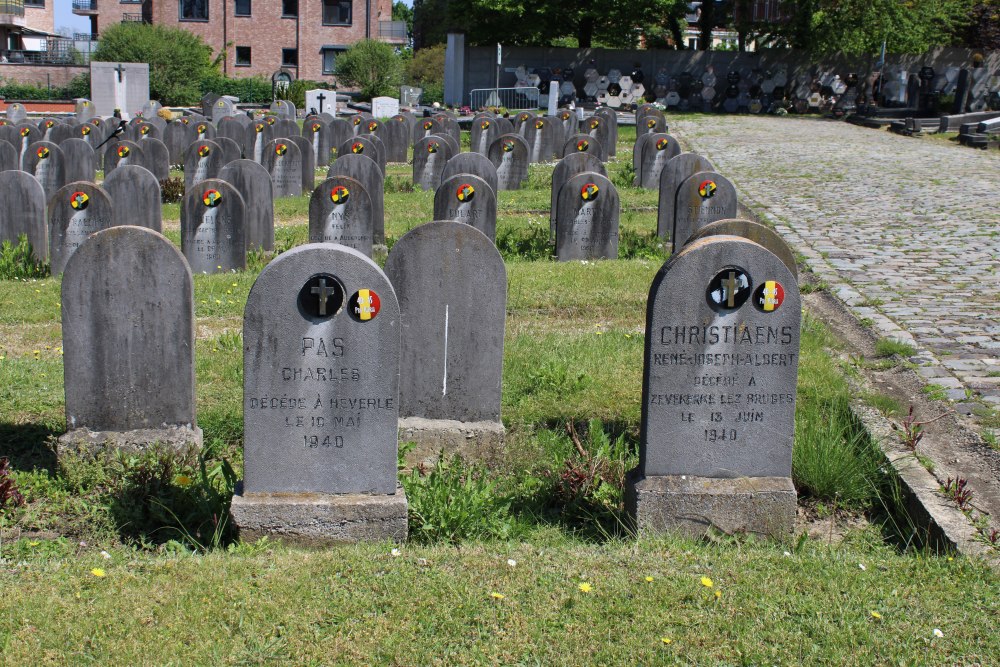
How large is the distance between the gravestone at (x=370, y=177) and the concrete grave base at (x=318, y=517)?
8.32m

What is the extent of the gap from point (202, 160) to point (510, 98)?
29277 millimetres

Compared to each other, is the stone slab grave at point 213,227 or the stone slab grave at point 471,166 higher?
the stone slab grave at point 471,166

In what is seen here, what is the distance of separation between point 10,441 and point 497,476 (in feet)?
9.97

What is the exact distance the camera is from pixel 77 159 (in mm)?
18375

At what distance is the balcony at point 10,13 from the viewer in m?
69.2

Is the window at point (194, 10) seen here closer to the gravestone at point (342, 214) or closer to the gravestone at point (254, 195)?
the gravestone at point (254, 195)

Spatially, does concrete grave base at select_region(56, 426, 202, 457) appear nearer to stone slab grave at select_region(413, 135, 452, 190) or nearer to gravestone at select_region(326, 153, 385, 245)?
gravestone at select_region(326, 153, 385, 245)

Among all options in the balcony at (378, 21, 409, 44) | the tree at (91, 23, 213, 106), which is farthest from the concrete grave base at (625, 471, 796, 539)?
the balcony at (378, 21, 409, 44)

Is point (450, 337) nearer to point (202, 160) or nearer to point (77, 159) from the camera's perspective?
point (202, 160)

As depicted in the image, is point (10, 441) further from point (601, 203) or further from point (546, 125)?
point (546, 125)

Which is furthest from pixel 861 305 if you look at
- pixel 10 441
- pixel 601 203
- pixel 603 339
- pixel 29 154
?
pixel 29 154

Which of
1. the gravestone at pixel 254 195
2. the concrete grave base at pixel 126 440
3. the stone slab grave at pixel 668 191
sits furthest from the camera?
the stone slab grave at pixel 668 191

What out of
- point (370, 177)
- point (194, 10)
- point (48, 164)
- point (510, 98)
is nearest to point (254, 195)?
point (370, 177)

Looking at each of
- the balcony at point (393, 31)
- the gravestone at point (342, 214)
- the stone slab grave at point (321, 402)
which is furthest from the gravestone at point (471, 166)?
the balcony at point (393, 31)
